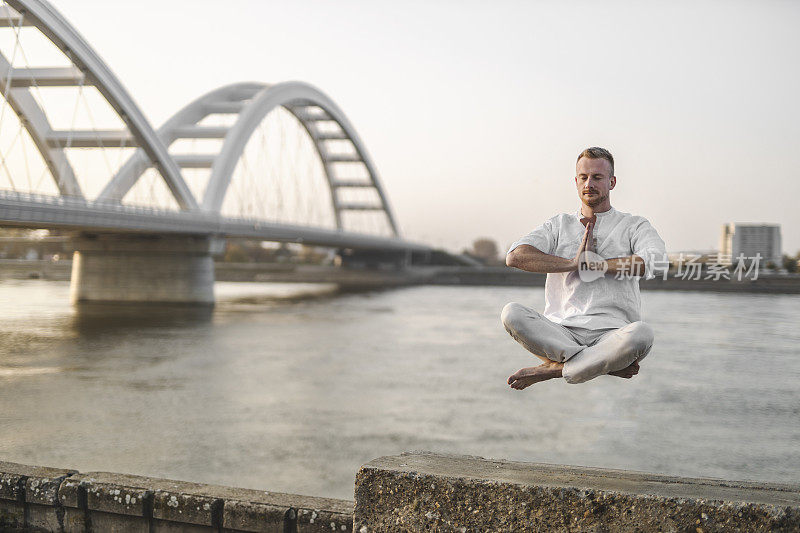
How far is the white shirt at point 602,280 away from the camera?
2980 millimetres

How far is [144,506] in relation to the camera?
6.69 metres

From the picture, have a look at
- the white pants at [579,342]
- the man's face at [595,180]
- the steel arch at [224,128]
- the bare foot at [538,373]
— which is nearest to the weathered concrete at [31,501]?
the bare foot at [538,373]

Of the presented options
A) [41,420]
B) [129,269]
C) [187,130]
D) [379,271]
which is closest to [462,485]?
[41,420]

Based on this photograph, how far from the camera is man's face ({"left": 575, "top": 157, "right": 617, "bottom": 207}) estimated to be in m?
3.03

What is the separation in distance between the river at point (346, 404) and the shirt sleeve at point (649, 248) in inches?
365

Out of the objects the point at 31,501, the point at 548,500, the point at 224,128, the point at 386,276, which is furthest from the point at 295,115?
the point at 548,500

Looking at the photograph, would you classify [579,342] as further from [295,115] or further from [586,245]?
[295,115]

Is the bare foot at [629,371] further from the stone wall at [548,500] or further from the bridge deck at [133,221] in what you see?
the bridge deck at [133,221]

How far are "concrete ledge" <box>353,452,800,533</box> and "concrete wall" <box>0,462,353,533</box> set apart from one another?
2098 mm

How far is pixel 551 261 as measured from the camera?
9.94 ft

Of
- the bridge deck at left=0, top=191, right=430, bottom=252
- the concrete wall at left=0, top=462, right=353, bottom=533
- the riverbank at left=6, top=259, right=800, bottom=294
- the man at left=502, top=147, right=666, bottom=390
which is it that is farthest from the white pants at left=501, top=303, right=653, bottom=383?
the riverbank at left=6, top=259, right=800, bottom=294

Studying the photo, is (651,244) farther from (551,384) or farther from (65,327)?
(65,327)

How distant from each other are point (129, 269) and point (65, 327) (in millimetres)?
14672

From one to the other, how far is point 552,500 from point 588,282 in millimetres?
1321
